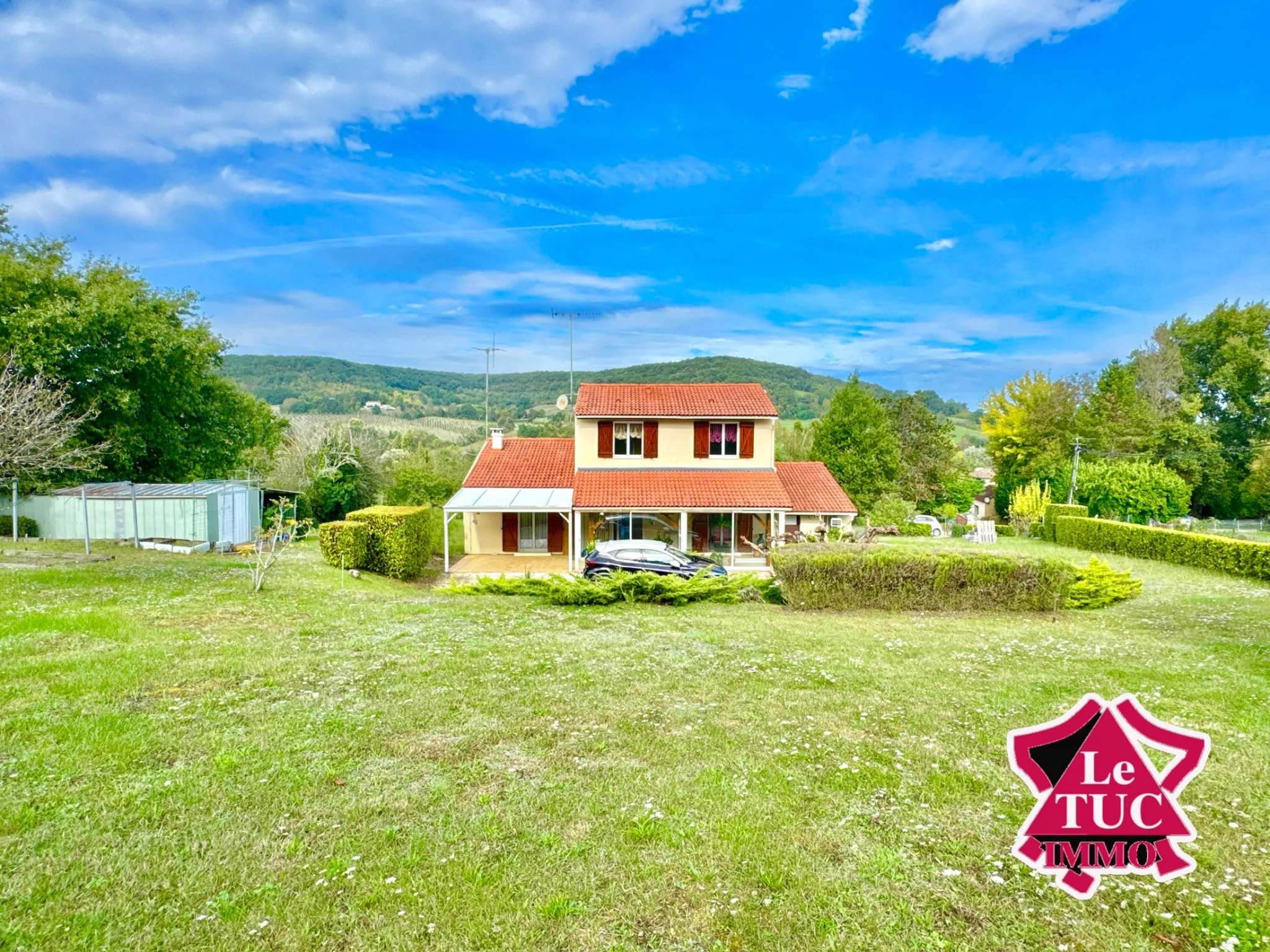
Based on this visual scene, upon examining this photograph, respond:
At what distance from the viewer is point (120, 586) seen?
44.3ft

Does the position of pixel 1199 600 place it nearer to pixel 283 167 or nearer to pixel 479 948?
pixel 479 948

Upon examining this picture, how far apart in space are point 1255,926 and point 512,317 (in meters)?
60.5

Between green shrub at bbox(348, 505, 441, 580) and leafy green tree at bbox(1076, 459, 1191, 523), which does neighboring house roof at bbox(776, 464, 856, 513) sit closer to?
green shrub at bbox(348, 505, 441, 580)

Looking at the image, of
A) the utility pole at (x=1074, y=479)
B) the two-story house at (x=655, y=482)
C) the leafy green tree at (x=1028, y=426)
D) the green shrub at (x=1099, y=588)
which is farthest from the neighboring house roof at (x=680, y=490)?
the leafy green tree at (x=1028, y=426)

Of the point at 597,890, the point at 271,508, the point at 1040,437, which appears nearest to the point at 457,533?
the point at 271,508

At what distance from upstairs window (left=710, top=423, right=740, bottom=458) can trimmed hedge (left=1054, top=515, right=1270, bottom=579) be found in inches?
638

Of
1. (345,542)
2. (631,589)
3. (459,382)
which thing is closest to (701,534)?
(631,589)

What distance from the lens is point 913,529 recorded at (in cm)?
3453

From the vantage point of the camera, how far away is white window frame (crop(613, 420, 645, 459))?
26797 mm

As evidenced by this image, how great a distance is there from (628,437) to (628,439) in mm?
104

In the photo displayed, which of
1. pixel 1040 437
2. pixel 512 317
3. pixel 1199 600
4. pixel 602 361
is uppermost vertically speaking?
pixel 512 317

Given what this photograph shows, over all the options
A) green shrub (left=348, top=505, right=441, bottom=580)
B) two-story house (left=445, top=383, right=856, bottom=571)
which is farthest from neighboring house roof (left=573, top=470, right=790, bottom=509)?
green shrub (left=348, top=505, right=441, bottom=580)

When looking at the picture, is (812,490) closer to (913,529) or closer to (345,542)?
(913,529)

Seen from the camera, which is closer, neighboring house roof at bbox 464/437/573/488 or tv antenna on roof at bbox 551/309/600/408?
neighboring house roof at bbox 464/437/573/488
